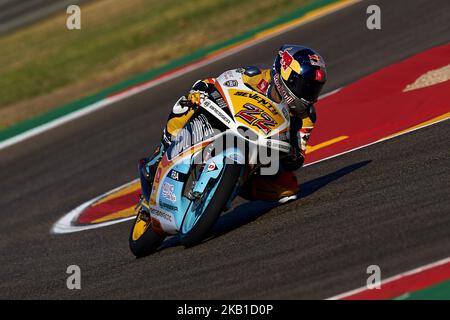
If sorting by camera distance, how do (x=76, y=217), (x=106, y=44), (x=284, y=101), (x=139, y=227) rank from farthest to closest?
(x=106, y=44) → (x=76, y=217) → (x=139, y=227) → (x=284, y=101)

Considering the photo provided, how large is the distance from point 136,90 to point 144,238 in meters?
9.45

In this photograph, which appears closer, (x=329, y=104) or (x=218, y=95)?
(x=218, y=95)

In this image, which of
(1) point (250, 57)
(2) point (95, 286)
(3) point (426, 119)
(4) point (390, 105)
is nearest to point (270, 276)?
(2) point (95, 286)

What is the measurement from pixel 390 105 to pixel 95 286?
5.78m

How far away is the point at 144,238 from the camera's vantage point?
9.29 m

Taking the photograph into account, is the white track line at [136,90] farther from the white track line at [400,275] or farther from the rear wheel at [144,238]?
the white track line at [400,275]

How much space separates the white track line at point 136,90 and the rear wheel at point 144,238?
8330 mm

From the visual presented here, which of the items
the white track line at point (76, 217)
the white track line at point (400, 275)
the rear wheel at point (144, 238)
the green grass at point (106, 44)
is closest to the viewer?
the white track line at point (400, 275)

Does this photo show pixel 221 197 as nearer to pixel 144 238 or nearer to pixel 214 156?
pixel 214 156

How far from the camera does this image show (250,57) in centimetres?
1806

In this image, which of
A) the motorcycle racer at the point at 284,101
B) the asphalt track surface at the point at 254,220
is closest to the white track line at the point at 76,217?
the asphalt track surface at the point at 254,220

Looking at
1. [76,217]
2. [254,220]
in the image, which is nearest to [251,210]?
[254,220]

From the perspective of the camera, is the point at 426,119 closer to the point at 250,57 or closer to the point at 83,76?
the point at 250,57

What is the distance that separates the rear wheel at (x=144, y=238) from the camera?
30.4 ft
